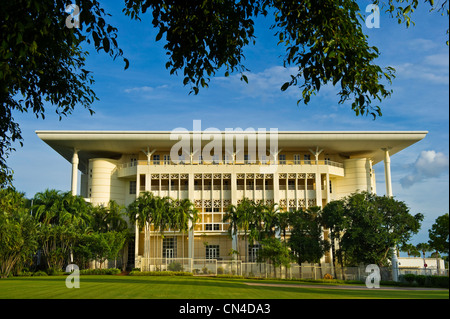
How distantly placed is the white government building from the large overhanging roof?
0.11 m

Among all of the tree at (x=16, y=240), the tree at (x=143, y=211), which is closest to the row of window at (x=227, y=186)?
the tree at (x=143, y=211)

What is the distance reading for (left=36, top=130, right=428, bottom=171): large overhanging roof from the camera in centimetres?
5128

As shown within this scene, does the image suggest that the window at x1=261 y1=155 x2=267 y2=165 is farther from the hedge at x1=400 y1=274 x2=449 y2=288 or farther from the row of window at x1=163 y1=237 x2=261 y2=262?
the hedge at x1=400 y1=274 x2=449 y2=288

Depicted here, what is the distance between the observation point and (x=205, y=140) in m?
51.4

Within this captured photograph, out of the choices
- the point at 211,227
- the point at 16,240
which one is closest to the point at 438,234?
the point at 211,227

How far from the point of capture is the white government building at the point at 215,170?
51.8 m

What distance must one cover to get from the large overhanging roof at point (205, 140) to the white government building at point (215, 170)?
0.11 m

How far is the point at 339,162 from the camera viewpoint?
58.9 m

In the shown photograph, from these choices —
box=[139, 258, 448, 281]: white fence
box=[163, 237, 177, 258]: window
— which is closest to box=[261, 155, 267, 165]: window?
box=[139, 258, 448, 281]: white fence

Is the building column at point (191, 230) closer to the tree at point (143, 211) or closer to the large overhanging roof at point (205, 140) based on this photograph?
the large overhanging roof at point (205, 140)

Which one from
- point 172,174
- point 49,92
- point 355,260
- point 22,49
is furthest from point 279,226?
point 22,49
